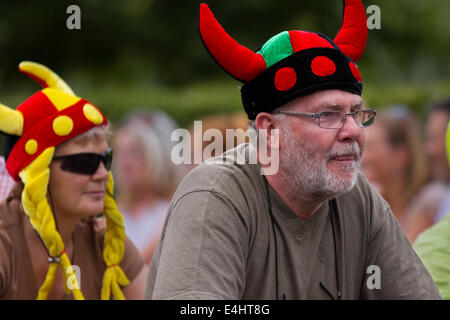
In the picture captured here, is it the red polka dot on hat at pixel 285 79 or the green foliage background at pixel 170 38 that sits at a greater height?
the green foliage background at pixel 170 38

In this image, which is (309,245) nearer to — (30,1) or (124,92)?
(124,92)

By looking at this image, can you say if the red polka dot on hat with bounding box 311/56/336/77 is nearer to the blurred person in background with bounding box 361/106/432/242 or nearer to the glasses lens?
the glasses lens

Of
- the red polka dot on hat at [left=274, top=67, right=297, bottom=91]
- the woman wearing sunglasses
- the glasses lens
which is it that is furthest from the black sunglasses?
the glasses lens

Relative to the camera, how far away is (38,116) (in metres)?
4.04

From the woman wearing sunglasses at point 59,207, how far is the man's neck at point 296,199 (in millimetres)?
1581

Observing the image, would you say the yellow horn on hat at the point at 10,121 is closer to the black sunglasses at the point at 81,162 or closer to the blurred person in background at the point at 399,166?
the black sunglasses at the point at 81,162

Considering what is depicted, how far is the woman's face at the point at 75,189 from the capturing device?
13.0 ft

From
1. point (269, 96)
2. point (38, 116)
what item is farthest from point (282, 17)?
point (269, 96)

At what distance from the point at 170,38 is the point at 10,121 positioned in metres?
10.5

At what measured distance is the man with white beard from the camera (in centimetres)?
253

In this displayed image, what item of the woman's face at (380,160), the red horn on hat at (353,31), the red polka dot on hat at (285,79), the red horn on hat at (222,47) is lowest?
the red polka dot on hat at (285,79)

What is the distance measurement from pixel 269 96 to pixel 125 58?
466 inches

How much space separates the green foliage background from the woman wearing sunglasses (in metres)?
9.24

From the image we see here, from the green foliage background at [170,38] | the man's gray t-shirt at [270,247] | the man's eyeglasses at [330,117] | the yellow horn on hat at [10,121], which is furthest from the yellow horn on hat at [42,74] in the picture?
the green foliage background at [170,38]
